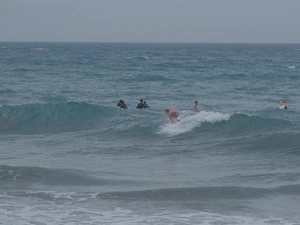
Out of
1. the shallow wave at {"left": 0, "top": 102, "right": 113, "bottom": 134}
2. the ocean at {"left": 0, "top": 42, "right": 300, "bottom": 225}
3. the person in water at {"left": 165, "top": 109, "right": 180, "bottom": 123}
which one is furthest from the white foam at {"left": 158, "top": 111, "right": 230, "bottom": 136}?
the shallow wave at {"left": 0, "top": 102, "right": 113, "bottom": 134}

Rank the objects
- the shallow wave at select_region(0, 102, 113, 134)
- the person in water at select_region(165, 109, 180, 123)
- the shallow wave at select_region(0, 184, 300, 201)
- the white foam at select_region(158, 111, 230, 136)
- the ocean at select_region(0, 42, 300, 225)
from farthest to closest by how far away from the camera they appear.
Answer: the shallow wave at select_region(0, 102, 113, 134) < the person in water at select_region(165, 109, 180, 123) < the white foam at select_region(158, 111, 230, 136) < the shallow wave at select_region(0, 184, 300, 201) < the ocean at select_region(0, 42, 300, 225)

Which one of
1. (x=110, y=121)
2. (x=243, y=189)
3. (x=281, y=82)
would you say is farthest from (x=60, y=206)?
(x=281, y=82)

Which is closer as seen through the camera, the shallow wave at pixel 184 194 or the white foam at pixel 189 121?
the shallow wave at pixel 184 194

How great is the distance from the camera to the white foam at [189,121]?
2095 centimetres

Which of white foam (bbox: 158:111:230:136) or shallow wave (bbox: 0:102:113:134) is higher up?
white foam (bbox: 158:111:230:136)

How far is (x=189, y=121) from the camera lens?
864 inches

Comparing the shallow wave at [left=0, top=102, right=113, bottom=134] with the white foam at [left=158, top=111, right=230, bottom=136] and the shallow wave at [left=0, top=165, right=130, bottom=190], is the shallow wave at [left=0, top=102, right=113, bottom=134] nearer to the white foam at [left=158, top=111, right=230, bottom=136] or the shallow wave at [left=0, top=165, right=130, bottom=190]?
the white foam at [left=158, top=111, right=230, bottom=136]

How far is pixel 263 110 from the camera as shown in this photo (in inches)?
1091

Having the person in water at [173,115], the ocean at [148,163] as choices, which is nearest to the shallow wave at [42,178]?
the ocean at [148,163]

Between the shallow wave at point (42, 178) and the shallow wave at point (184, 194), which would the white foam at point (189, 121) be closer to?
the shallow wave at point (42, 178)

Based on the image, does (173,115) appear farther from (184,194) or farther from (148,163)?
(184,194)

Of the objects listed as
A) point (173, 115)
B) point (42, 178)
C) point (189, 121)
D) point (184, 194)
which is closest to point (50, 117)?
point (173, 115)

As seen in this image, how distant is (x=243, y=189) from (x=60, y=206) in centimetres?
401

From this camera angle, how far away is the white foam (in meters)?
21.0
